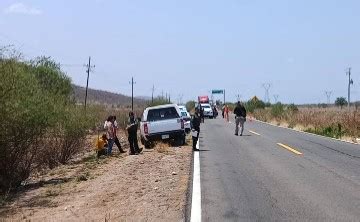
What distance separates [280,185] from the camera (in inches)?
457

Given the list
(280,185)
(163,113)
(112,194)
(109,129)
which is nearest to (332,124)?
(163,113)

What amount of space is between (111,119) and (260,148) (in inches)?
261

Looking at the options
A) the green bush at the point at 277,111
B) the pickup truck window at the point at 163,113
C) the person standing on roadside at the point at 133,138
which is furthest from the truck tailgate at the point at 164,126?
the green bush at the point at 277,111

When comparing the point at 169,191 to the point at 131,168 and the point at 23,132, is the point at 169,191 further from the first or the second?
the point at 23,132

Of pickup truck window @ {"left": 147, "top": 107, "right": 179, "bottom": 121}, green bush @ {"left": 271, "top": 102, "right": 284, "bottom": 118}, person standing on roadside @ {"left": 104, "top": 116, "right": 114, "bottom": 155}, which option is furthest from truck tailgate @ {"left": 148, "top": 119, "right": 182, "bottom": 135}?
green bush @ {"left": 271, "top": 102, "right": 284, "bottom": 118}

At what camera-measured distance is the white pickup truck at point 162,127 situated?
2462cm

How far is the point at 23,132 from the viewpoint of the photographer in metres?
17.0

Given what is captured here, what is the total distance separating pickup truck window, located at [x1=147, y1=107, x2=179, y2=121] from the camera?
25180mm

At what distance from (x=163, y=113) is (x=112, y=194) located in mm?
13431

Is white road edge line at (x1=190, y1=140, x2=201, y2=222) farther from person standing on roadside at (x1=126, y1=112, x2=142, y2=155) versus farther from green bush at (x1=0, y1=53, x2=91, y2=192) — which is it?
person standing on roadside at (x1=126, y1=112, x2=142, y2=155)

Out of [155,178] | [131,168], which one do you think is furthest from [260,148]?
[155,178]

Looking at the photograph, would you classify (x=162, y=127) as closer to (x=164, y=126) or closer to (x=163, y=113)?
(x=164, y=126)

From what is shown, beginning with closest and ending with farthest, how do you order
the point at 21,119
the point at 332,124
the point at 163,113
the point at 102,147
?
1. the point at 21,119
2. the point at 102,147
3. the point at 163,113
4. the point at 332,124

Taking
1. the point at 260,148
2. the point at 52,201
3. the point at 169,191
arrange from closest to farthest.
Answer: the point at 169,191 < the point at 52,201 < the point at 260,148
